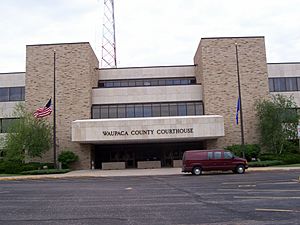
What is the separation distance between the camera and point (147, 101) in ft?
136

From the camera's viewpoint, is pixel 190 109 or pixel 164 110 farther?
pixel 164 110

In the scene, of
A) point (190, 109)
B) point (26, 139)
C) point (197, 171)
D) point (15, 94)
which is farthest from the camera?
point (15, 94)

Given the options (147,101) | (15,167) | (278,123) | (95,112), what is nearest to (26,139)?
(15,167)

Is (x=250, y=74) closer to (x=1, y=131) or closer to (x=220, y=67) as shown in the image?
(x=220, y=67)

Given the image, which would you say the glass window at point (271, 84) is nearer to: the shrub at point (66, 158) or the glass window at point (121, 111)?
the glass window at point (121, 111)

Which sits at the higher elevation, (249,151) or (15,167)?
(249,151)

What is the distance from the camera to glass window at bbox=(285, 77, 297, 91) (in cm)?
4294

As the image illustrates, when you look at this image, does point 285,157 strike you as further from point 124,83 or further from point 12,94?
point 12,94

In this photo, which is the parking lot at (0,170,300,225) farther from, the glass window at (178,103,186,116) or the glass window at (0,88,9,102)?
the glass window at (0,88,9,102)

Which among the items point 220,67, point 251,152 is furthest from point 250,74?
point 251,152

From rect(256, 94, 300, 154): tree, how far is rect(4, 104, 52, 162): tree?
2247 centimetres

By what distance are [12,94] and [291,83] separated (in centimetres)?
3425

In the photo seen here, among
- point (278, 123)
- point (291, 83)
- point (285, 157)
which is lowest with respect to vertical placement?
point (285, 157)

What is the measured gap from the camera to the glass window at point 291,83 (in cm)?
4294
